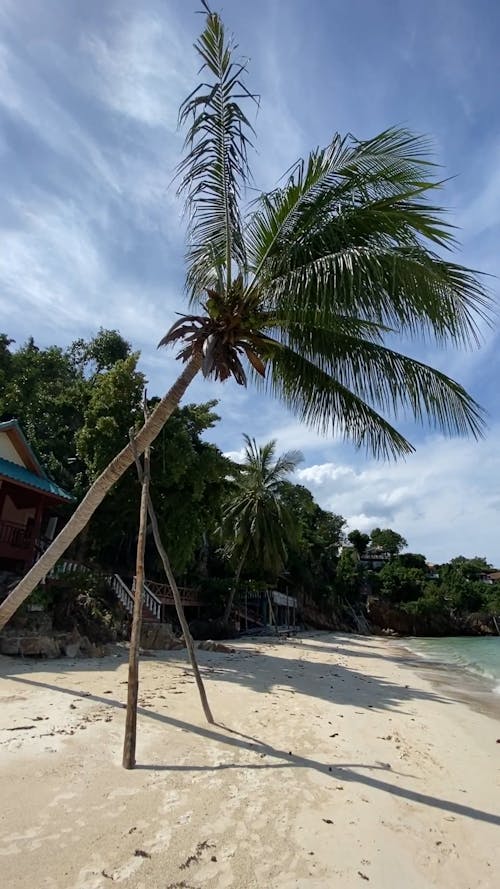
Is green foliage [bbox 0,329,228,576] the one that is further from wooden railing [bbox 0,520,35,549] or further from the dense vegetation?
wooden railing [bbox 0,520,35,549]

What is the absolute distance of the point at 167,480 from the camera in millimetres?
15664

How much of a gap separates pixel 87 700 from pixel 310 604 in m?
33.8

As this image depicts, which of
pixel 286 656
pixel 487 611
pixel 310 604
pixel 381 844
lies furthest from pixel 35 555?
pixel 487 611

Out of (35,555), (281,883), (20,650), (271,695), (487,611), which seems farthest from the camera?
(487,611)

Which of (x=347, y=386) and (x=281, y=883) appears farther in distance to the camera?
(x=347, y=386)

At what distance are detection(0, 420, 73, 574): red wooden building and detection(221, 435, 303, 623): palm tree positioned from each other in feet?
34.5

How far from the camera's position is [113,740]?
510 centimetres

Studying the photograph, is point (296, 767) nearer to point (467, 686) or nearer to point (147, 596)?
point (467, 686)

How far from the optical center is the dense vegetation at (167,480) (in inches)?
634

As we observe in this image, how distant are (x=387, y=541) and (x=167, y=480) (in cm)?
6664

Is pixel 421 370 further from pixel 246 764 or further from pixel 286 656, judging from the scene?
pixel 286 656

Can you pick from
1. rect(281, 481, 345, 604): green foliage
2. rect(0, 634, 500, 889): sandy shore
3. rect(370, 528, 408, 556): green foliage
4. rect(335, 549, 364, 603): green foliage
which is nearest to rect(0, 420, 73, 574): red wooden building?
rect(0, 634, 500, 889): sandy shore

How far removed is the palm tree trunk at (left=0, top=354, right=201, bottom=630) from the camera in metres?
5.17

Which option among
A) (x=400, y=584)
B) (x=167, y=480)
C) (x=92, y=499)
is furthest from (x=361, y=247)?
(x=400, y=584)
